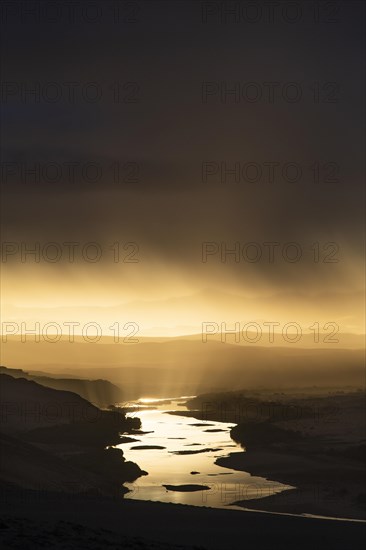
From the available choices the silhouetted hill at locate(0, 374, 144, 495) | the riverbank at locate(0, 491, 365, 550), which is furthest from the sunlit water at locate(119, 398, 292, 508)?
the riverbank at locate(0, 491, 365, 550)

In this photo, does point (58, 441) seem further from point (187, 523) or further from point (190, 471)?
point (187, 523)

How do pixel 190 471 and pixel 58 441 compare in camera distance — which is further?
pixel 58 441

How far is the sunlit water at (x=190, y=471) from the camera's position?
5678 centimetres

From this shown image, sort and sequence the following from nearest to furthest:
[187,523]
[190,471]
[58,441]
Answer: [187,523] < [190,471] < [58,441]

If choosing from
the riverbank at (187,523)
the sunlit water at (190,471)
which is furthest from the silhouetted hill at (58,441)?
the riverbank at (187,523)

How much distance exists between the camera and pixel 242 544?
30.7m

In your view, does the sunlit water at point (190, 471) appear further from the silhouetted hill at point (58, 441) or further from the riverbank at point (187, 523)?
the riverbank at point (187, 523)

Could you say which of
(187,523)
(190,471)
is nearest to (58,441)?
(190,471)

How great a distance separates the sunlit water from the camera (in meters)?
56.8

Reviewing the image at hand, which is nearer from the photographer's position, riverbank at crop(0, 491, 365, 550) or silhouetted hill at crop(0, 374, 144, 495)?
riverbank at crop(0, 491, 365, 550)

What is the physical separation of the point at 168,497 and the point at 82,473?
9.06 meters

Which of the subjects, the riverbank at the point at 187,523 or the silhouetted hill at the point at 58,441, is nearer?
the riverbank at the point at 187,523

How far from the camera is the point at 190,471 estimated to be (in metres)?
71.3

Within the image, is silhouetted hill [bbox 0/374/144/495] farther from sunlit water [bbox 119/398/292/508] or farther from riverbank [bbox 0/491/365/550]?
riverbank [bbox 0/491/365/550]
